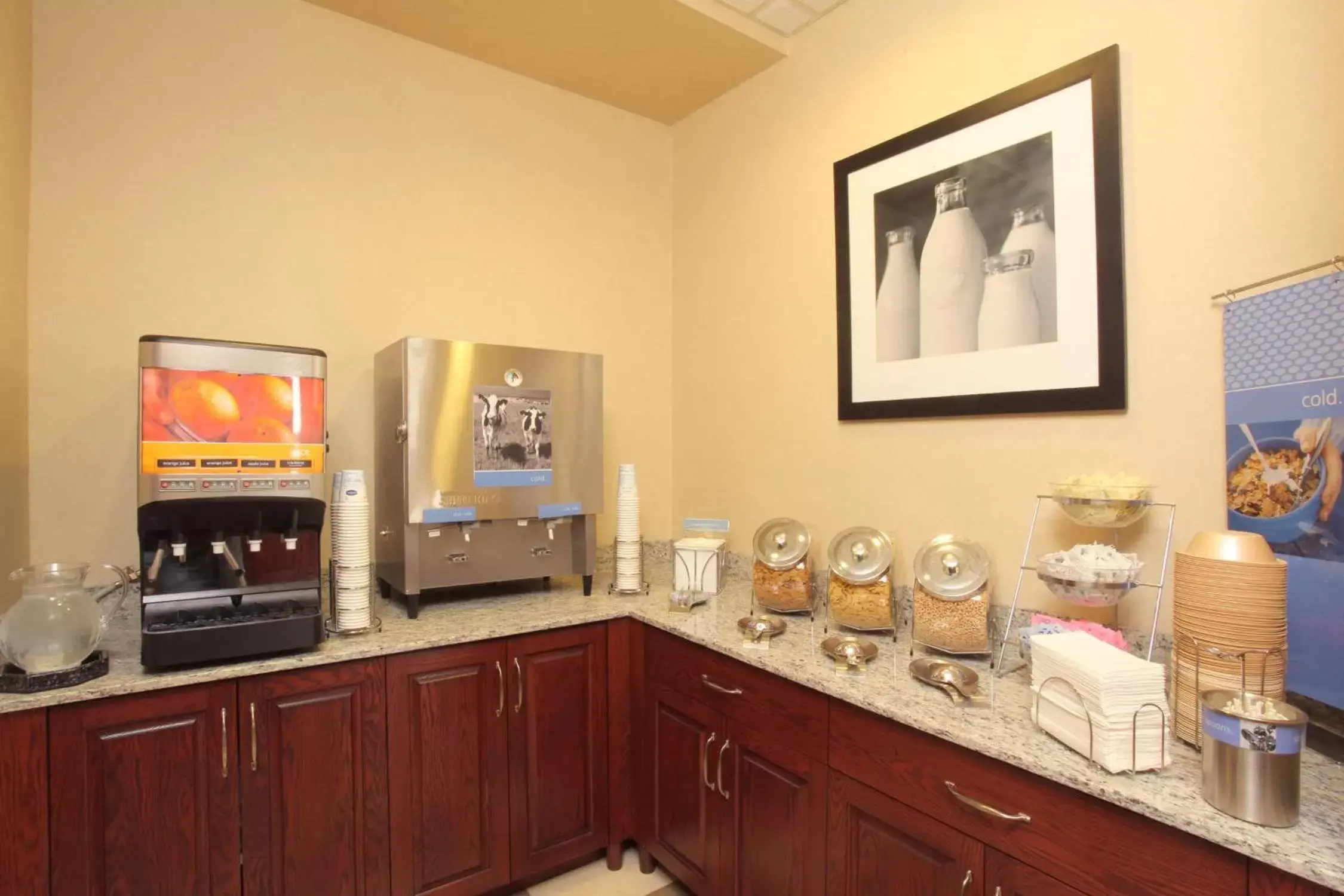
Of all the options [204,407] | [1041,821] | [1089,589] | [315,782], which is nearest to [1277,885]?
[1041,821]

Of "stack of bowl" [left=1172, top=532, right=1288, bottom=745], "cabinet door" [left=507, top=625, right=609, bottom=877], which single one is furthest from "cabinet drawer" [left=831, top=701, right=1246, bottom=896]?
"cabinet door" [left=507, top=625, right=609, bottom=877]

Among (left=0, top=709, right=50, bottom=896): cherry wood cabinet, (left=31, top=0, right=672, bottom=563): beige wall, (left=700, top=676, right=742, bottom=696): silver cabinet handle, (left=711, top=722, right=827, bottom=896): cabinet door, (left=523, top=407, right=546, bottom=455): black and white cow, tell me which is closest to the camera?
(left=0, top=709, right=50, bottom=896): cherry wood cabinet

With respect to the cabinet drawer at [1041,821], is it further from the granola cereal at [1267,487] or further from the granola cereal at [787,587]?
the granola cereal at [1267,487]

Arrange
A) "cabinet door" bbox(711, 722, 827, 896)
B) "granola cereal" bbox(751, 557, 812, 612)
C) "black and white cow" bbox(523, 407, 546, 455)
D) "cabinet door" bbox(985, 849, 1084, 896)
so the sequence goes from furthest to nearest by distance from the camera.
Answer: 1. "black and white cow" bbox(523, 407, 546, 455)
2. "granola cereal" bbox(751, 557, 812, 612)
3. "cabinet door" bbox(711, 722, 827, 896)
4. "cabinet door" bbox(985, 849, 1084, 896)

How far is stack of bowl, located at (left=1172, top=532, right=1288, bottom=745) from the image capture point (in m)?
1.08

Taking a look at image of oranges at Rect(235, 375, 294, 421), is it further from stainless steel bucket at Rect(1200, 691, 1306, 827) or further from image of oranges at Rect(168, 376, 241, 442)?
stainless steel bucket at Rect(1200, 691, 1306, 827)

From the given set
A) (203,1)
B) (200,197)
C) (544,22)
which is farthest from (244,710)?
(544,22)

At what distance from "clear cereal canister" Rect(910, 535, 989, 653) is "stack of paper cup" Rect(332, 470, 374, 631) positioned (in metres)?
1.42

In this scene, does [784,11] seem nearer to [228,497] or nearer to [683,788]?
[228,497]

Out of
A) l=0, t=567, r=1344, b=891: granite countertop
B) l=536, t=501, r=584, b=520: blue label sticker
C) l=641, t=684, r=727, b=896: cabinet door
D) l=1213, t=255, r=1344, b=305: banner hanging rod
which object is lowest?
l=641, t=684, r=727, b=896: cabinet door

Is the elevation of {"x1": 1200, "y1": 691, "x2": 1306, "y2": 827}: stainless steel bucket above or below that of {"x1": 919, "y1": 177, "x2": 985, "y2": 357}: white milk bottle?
below

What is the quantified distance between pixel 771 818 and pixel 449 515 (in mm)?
1162

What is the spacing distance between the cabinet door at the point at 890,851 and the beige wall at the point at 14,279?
6.73 ft

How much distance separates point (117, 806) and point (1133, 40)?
2.75 m
